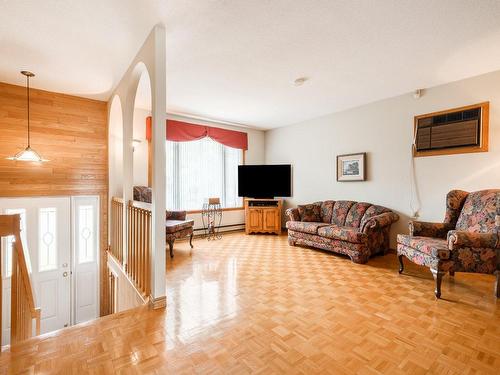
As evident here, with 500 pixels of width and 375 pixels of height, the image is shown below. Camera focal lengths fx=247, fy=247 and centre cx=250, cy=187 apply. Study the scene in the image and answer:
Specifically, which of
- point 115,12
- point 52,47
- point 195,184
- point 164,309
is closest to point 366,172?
point 195,184

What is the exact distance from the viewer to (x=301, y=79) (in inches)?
135

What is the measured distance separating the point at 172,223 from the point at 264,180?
246cm

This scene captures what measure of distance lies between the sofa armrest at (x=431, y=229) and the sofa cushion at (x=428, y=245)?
0.30ft

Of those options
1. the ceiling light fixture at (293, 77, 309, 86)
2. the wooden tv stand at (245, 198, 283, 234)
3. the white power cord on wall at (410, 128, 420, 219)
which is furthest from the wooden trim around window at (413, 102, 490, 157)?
the wooden tv stand at (245, 198, 283, 234)

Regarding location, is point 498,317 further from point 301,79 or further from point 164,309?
point 301,79

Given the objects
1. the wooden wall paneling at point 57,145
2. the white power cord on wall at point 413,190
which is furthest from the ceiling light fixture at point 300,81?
the wooden wall paneling at point 57,145

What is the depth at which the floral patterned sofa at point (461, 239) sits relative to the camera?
2496 mm

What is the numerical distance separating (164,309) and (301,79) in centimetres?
323

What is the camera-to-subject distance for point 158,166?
2.27 m

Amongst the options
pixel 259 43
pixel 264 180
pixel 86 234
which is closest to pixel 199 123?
pixel 264 180

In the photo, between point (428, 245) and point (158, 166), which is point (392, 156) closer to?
point (428, 245)

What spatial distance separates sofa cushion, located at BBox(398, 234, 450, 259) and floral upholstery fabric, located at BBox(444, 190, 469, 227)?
1.08ft

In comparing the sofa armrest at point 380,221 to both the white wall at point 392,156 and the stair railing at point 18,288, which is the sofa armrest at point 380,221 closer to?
the white wall at point 392,156

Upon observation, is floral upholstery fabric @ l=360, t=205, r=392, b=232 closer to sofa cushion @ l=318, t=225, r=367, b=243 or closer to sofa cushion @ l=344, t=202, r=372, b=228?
sofa cushion @ l=344, t=202, r=372, b=228
